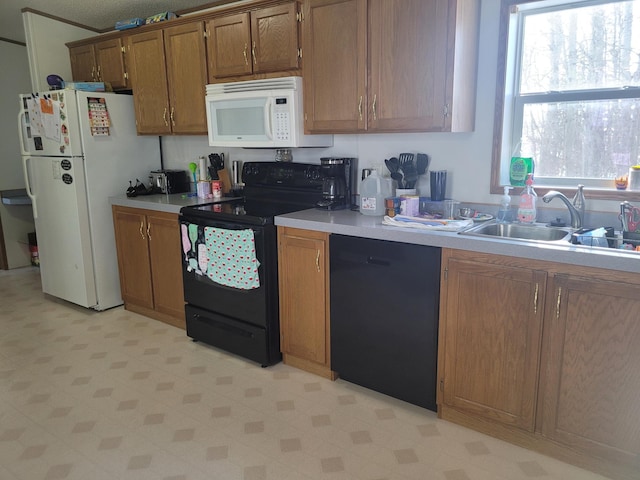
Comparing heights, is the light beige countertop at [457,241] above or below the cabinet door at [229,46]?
below

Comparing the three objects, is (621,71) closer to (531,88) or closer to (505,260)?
(531,88)

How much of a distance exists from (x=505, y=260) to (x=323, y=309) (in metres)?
1.04

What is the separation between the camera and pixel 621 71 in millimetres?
2242

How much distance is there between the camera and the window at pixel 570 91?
2.24m

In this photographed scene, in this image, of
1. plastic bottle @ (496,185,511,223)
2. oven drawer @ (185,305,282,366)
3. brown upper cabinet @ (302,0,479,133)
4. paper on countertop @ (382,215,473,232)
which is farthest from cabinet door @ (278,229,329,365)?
plastic bottle @ (496,185,511,223)

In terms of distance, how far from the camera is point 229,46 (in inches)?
122

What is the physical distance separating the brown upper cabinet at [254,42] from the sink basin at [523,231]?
4.74 ft

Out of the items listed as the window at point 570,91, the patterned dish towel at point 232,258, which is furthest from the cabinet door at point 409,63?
the patterned dish towel at point 232,258

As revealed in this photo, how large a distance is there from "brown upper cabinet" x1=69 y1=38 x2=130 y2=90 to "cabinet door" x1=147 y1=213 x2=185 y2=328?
1278 mm

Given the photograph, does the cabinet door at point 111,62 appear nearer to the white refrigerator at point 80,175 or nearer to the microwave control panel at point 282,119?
the white refrigerator at point 80,175

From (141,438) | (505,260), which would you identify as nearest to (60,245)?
(141,438)

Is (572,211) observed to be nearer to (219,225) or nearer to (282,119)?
(282,119)

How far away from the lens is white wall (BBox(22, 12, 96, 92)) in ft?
12.9

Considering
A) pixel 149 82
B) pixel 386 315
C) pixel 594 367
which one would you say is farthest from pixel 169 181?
pixel 594 367
